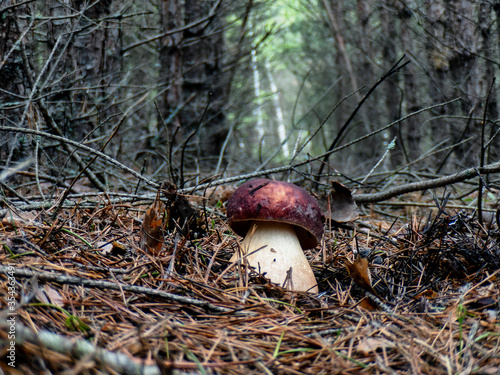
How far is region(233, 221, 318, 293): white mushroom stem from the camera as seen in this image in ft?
6.17

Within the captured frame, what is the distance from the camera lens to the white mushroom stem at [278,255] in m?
1.88

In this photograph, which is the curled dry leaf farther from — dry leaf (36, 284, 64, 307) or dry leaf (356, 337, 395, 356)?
dry leaf (36, 284, 64, 307)

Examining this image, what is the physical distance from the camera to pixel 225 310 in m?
1.46

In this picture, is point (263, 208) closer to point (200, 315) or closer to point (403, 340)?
point (200, 315)

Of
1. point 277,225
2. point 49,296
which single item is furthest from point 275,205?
point 49,296

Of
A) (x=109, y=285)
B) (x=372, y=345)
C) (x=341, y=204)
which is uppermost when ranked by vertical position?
(x=109, y=285)

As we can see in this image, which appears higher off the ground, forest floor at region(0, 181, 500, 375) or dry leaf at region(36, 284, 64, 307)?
dry leaf at region(36, 284, 64, 307)

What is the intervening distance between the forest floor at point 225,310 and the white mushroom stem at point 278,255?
96 mm

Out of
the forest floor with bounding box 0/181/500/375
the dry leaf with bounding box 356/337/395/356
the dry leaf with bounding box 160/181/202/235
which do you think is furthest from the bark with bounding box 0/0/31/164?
the dry leaf with bounding box 356/337/395/356

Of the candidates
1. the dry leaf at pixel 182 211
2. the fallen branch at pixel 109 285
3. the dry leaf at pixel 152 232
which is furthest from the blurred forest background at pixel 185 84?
the fallen branch at pixel 109 285

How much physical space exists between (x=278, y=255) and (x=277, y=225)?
0.57 feet

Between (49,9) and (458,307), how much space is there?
421cm

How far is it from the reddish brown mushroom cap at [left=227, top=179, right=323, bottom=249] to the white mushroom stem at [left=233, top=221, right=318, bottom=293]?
0.12 metres

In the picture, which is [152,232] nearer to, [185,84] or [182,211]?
[182,211]
